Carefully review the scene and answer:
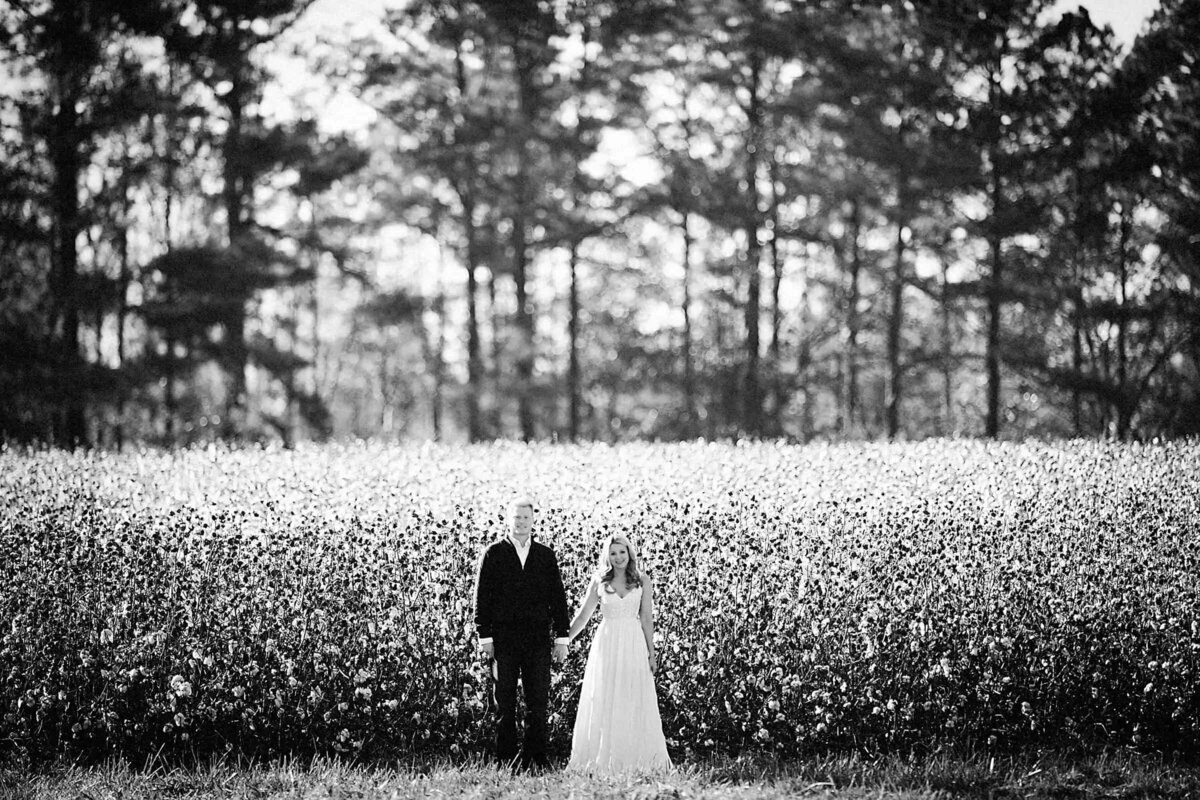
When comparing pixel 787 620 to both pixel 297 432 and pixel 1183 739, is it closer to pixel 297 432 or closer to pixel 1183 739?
pixel 1183 739

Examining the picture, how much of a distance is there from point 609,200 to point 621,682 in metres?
21.9

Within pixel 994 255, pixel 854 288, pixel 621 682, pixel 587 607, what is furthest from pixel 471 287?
pixel 621 682

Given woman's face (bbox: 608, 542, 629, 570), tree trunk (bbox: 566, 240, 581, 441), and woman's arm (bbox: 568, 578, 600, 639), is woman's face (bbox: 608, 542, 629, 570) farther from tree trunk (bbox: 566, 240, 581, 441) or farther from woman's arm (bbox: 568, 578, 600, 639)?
tree trunk (bbox: 566, 240, 581, 441)

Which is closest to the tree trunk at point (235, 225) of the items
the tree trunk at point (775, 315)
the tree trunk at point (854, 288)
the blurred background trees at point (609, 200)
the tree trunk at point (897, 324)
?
the blurred background trees at point (609, 200)

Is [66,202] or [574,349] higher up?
[66,202]

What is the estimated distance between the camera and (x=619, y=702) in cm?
707

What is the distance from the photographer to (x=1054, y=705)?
781 cm

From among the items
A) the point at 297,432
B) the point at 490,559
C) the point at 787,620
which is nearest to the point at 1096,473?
the point at 787,620

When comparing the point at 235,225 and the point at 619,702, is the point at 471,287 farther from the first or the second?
the point at 619,702

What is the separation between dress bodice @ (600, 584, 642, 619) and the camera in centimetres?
716

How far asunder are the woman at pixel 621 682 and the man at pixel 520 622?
0.32 m

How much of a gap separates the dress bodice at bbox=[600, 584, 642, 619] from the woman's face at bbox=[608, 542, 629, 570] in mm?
157

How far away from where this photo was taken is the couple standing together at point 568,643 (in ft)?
23.2

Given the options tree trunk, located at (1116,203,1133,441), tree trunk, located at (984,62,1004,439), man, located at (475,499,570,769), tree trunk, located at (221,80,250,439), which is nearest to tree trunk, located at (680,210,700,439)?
tree trunk, located at (984,62,1004,439)
